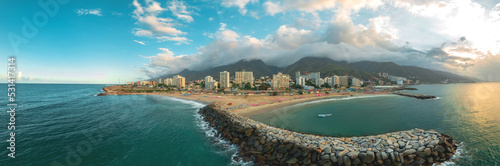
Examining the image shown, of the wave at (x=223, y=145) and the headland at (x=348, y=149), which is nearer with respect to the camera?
the headland at (x=348, y=149)

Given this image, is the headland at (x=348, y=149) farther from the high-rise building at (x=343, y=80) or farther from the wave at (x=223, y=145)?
the high-rise building at (x=343, y=80)

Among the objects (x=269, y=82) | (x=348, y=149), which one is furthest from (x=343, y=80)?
(x=348, y=149)

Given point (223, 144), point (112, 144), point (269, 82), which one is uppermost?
point (269, 82)

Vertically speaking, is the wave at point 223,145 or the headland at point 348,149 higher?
the headland at point 348,149

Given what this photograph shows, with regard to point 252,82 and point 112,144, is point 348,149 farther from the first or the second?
point 252,82

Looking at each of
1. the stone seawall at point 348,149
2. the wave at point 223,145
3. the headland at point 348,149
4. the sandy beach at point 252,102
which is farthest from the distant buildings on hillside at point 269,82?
the headland at point 348,149

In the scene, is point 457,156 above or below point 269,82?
below

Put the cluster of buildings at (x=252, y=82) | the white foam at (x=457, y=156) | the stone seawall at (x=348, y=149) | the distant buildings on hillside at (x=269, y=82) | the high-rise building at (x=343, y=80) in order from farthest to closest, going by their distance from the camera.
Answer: the high-rise building at (x=343, y=80) → the cluster of buildings at (x=252, y=82) → the distant buildings on hillside at (x=269, y=82) → the white foam at (x=457, y=156) → the stone seawall at (x=348, y=149)

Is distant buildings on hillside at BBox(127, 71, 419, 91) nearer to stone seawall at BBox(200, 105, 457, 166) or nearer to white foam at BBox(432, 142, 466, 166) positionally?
stone seawall at BBox(200, 105, 457, 166)

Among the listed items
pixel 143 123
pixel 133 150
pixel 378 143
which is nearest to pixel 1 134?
pixel 143 123
